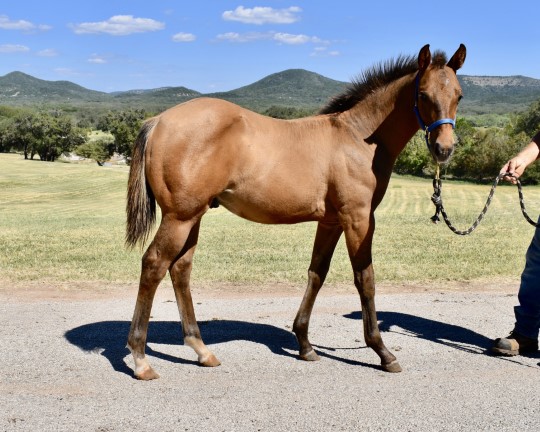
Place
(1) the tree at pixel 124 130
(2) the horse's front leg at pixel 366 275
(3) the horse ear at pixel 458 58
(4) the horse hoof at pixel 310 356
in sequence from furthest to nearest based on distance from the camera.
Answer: (1) the tree at pixel 124 130 < (4) the horse hoof at pixel 310 356 < (2) the horse's front leg at pixel 366 275 < (3) the horse ear at pixel 458 58

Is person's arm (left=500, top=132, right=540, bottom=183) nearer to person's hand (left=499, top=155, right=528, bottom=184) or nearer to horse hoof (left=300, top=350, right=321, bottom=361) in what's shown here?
person's hand (left=499, top=155, right=528, bottom=184)

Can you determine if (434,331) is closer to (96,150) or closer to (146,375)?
(146,375)

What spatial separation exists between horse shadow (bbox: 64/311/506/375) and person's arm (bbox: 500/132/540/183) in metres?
1.92

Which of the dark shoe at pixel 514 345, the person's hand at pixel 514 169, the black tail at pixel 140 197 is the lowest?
the dark shoe at pixel 514 345

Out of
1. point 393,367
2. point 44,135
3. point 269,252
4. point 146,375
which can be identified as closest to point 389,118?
point 393,367

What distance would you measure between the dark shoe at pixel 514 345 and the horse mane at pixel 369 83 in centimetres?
283

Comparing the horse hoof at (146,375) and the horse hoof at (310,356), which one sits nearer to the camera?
the horse hoof at (146,375)

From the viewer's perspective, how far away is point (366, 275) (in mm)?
5254

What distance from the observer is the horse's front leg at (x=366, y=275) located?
5.10m

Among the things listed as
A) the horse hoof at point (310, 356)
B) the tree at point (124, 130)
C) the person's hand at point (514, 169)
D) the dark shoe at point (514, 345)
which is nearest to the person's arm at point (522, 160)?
the person's hand at point (514, 169)

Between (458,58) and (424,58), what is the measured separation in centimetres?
31

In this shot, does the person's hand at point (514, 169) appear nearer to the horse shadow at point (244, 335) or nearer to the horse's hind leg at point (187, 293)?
the horse shadow at point (244, 335)

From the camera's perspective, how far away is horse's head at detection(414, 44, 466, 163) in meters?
4.70

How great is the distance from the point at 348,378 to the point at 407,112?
8.22ft
